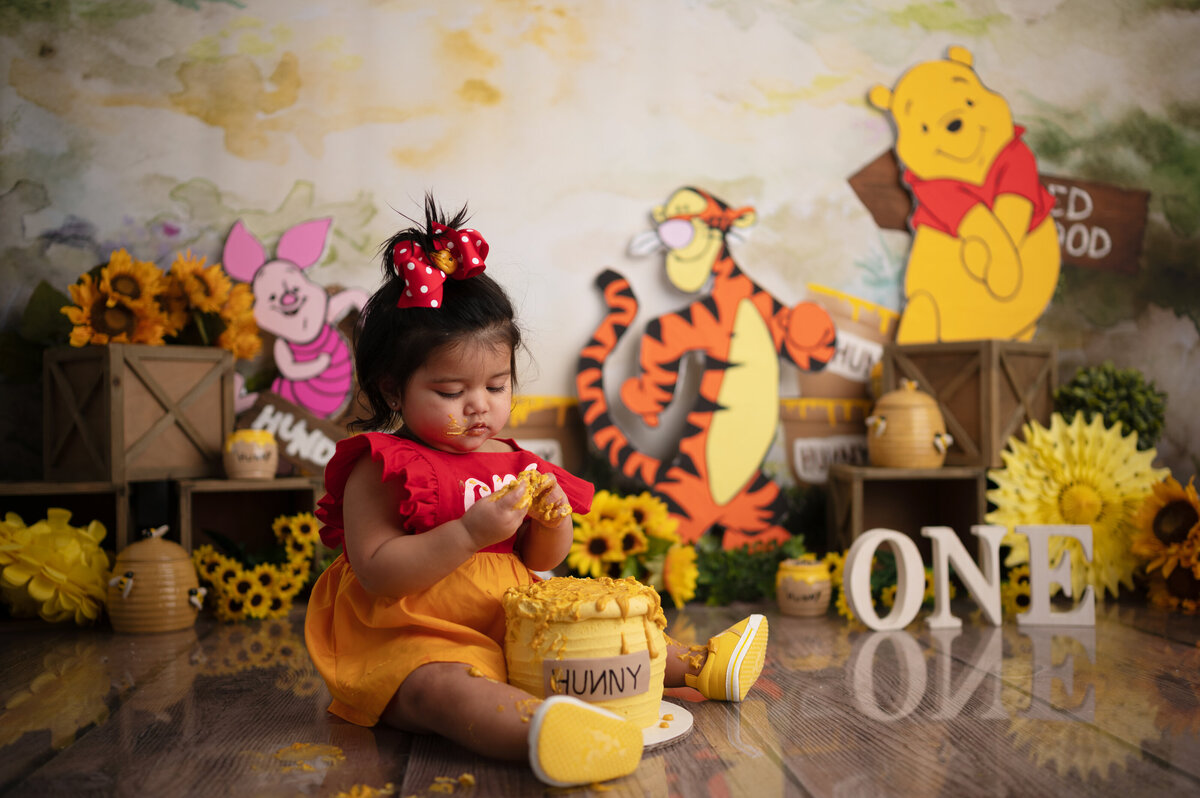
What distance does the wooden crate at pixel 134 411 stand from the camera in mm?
2303

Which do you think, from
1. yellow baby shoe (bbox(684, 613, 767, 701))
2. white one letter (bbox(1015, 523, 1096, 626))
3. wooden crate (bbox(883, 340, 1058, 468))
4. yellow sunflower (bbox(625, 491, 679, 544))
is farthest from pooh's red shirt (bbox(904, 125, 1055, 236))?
yellow baby shoe (bbox(684, 613, 767, 701))

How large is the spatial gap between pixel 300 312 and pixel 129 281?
45cm

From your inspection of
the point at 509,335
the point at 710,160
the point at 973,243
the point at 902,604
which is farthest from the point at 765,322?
the point at 509,335

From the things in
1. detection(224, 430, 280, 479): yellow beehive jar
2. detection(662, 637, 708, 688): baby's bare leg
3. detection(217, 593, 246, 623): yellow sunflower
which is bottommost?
detection(217, 593, 246, 623): yellow sunflower

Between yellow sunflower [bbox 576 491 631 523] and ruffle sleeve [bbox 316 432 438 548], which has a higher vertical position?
ruffle sleeve [bbox 316 432 438 548]

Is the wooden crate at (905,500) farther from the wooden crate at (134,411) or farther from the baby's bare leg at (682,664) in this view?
the wooden crate at (134,411)

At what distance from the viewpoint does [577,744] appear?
3.61 ft

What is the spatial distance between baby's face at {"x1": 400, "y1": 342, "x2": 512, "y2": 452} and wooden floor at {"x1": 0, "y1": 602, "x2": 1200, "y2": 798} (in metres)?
0.46

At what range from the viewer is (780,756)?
124 cm

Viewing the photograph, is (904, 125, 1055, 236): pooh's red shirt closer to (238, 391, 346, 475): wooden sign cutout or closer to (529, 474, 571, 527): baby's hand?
(238, 391, 346, 475): wooden sign cutout

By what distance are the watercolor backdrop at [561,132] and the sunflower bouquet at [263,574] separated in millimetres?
656

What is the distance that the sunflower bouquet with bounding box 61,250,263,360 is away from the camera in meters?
2.32

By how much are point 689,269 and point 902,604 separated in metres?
1.18

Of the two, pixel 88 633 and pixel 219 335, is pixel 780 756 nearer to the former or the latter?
pixel 88 633
